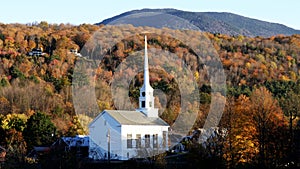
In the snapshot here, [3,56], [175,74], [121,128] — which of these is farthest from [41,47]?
[121,128]

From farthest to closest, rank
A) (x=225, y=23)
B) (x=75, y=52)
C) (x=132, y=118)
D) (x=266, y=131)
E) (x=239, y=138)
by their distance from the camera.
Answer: (x=225, y=23), (x=75, y=52), (x=132, y=118), (x=239, y=138), (x=266, y=131)

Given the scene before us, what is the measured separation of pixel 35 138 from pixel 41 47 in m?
53.3

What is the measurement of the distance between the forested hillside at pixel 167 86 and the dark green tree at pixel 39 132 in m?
0.09

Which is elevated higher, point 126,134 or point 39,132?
point 126,134

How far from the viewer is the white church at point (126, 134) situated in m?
47.0

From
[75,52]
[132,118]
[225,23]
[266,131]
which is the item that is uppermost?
[225,23]

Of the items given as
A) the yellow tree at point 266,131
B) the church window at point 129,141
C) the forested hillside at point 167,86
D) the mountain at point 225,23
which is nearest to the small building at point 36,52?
the forested hillside at point 167,86

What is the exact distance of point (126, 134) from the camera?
47.2 metres

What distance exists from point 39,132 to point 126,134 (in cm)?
1223

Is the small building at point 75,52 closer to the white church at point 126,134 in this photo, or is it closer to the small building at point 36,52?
the small building at point 36,52

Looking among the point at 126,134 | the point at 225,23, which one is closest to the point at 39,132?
the point at 126,134

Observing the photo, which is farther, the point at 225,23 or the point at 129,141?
the point at 225,23

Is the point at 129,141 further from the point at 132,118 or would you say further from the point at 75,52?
the point at 75,52

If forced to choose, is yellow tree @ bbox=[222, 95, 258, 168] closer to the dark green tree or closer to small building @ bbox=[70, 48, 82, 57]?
the dark green tree
